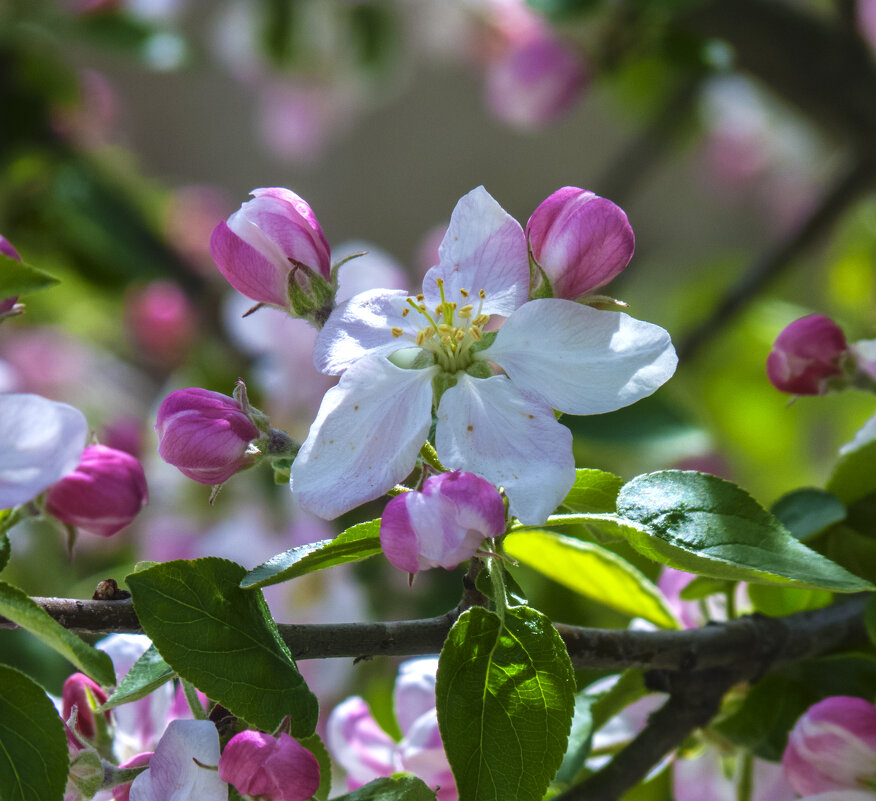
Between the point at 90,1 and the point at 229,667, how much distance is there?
1176 mm

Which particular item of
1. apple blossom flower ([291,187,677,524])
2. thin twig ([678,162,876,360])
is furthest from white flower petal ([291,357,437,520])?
thin twig ([678,162,876,360])

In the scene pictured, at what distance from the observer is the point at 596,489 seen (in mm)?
408

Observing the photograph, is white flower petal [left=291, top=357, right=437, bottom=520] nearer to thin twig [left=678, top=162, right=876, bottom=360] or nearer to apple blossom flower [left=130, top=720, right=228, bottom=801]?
apple blossom flower [left=130, top=720, right=228, bottom=801]

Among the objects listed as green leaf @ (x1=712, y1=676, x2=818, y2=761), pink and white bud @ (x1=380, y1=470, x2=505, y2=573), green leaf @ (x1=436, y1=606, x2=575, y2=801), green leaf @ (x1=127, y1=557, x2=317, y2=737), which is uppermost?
pink and white bud @ (x1=380, y1=470, x2=505, y2=573)

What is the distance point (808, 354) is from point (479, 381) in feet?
0.66

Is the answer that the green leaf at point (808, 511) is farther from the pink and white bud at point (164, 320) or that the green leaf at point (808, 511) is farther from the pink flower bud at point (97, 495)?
the pink and white bud at point (164, 320)

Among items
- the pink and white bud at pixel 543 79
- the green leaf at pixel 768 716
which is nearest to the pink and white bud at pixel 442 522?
the green leaf at pixel 768 716

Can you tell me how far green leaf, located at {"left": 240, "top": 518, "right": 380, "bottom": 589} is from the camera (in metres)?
0.37

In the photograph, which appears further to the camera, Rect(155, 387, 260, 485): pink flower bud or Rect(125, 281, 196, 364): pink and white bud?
Rect(125, 281, 196, 364): pink and white bud

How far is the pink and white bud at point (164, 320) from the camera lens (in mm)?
1430

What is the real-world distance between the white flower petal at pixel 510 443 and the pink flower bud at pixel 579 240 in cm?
6

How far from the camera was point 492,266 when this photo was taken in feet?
1.42

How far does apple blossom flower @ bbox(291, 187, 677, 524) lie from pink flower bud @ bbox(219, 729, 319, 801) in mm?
86

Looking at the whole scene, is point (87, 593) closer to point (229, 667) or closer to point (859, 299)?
point (229, 667)
